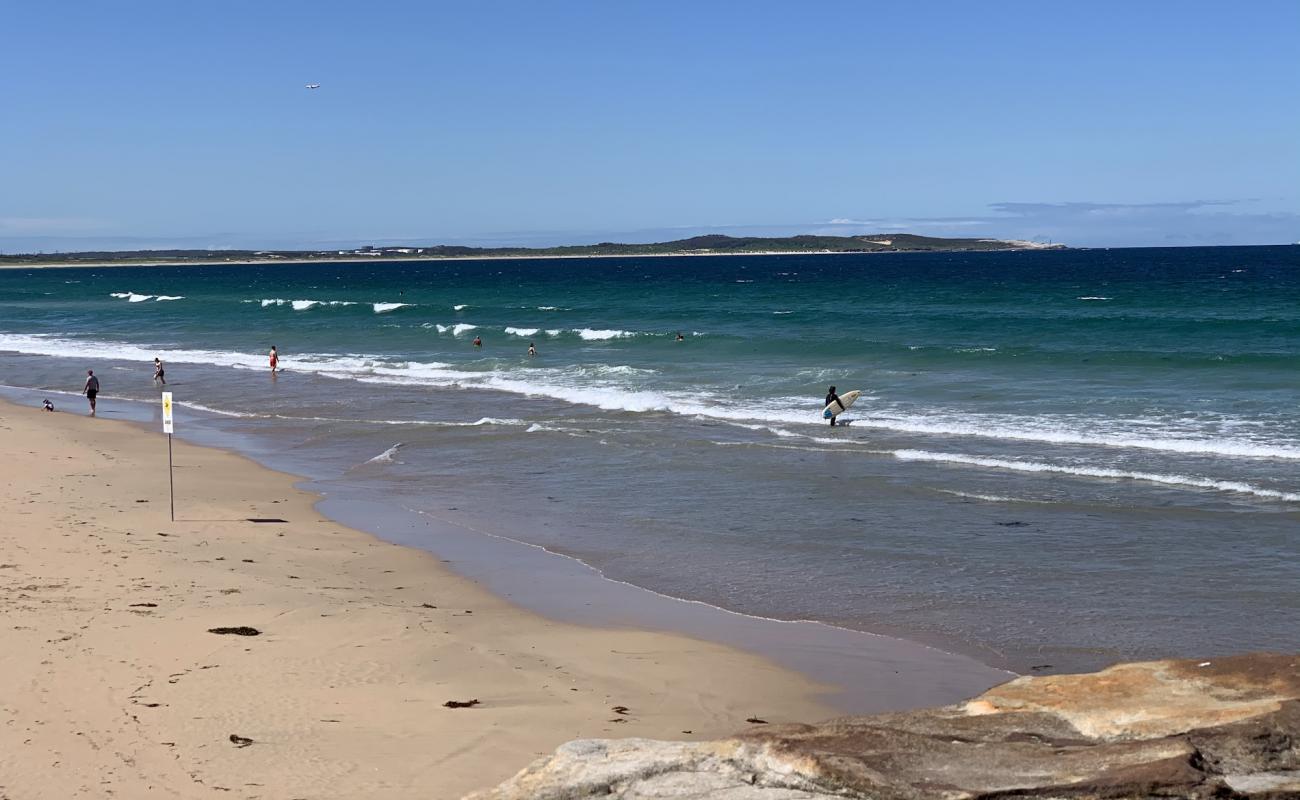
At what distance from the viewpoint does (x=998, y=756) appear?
5887 mm

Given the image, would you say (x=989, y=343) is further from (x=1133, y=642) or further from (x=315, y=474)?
(x=1133, y=642)

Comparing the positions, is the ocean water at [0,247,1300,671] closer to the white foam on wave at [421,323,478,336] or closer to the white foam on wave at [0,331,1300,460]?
the white foam on wave at [0,331,1300,460]

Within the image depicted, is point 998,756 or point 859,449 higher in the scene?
point 998,756

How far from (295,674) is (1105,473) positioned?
541 inches

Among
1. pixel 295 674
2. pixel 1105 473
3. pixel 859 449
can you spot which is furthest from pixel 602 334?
pixel 295 674

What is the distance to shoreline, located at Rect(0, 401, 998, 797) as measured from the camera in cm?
813

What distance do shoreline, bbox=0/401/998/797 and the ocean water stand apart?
2.05 m

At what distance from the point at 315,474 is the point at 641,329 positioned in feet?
112

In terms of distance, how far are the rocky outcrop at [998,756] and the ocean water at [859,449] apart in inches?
175

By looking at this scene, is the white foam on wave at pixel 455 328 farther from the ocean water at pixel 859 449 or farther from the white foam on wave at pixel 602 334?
the white foam on wave at pixel 602 334

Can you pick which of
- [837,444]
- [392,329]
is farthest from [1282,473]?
[392,329]

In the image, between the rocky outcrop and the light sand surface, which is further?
the light sand surface

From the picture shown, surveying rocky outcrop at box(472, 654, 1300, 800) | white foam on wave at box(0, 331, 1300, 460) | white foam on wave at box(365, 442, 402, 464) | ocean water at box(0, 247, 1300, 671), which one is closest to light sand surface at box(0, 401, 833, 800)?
ocean water at box(0, 247, 1300, 671)

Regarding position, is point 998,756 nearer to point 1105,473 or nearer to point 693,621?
point 693,621
